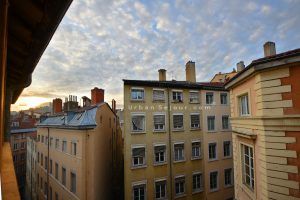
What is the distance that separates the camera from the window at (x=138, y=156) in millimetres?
21578

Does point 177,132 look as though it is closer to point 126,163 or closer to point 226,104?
point 126,163

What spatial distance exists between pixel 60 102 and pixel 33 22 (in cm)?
3162

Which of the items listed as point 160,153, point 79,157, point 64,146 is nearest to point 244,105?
point 160,153

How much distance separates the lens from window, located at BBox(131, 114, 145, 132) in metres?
22.1

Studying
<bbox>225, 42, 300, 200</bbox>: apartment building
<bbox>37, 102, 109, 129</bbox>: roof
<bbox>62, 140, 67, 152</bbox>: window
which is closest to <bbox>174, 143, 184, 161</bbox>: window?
<bbox>37, 102, 109, 129</bbox>: roof

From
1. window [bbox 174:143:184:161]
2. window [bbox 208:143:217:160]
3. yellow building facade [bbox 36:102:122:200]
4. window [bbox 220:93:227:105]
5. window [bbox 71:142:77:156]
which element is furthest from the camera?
window [bbox 220:93:227:105]

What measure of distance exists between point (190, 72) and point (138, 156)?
47.5ft

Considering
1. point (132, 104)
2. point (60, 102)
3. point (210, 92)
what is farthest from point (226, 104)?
point (60, 102)

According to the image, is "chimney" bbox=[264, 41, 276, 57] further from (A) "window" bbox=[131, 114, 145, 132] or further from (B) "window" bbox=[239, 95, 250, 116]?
(A) "window" bbox=[131, 114, 145, 132]

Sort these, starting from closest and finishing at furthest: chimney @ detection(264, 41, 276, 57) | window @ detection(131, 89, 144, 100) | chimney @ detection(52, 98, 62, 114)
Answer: chimney @ detection(264, 41, 276, 57), window @ detection(131, 89, 144, 100), chimney @ detection(52, 98, 62, 114)

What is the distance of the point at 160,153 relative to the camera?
23.0 m

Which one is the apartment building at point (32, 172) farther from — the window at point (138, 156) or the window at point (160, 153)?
the window at point (160, 153)

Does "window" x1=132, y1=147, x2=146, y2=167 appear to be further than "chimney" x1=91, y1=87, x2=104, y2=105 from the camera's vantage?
No

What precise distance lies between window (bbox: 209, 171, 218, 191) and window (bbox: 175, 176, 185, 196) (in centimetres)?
401
